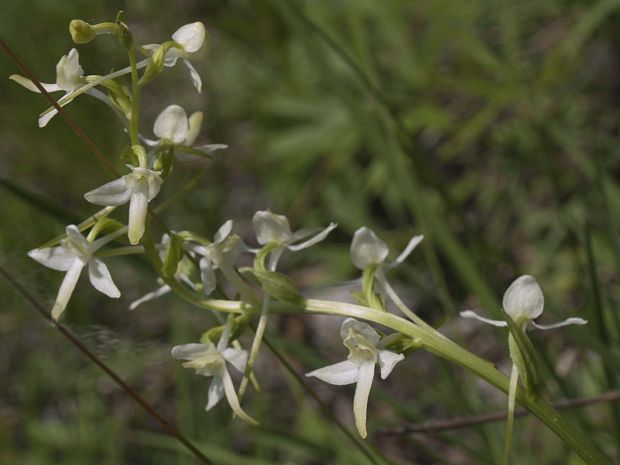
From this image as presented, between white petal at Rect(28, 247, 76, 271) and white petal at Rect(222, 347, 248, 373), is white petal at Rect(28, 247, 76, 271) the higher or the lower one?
the higher one

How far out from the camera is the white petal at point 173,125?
30.8 inches

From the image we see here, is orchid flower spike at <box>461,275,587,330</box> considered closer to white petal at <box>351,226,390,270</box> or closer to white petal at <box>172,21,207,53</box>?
white petal at <box>351,226,390,270</box>

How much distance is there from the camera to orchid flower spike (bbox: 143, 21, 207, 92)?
76 cm

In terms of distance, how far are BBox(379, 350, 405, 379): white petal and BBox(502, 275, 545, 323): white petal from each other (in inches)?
4.4

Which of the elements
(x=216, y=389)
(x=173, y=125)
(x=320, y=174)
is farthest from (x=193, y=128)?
(x=320, y=174)

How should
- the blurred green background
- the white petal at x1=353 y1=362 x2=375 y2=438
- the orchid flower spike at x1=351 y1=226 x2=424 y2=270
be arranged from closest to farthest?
the white petal at x1=353 y1=362 x2=375 y2=438 < the orchid flower spike at x1=351 y1=226 x2=424 y2=270 < the blurred green background

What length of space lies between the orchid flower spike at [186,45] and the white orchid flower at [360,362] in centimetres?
27

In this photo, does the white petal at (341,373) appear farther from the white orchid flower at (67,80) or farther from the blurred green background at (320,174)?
the blurred green background at (320,174)

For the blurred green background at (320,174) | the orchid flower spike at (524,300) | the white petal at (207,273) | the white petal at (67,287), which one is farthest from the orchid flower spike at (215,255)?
the blurred green background at (320,174)

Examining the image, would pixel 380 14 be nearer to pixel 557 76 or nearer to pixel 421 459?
pixel 557 76

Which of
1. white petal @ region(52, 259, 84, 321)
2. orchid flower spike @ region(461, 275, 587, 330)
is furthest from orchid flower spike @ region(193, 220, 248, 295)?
orchid flower spike @ region(461, 275, 587, 330)

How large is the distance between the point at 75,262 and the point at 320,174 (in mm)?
1311

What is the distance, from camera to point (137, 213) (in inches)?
27.1

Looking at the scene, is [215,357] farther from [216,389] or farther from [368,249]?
[368,249]
